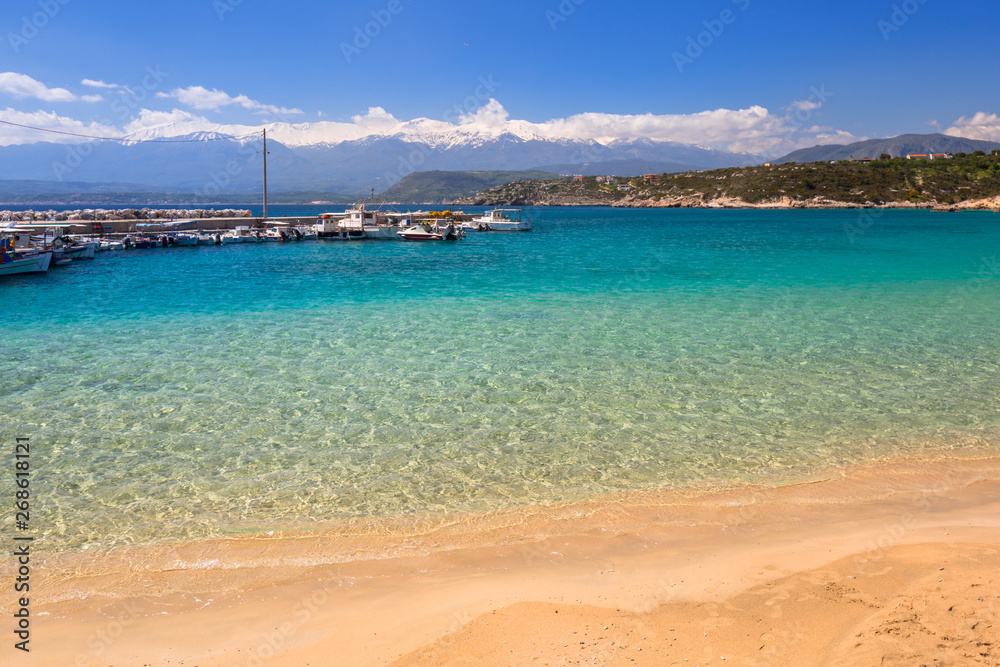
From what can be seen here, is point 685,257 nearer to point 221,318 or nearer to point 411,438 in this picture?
point 221,318

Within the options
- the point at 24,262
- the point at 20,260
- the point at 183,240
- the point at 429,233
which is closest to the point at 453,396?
the point at 20,260

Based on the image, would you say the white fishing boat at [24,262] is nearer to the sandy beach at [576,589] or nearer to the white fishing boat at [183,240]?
the white fishing boat at [183,240]

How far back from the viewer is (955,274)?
2995cm

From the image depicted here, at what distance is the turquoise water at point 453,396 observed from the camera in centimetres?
743

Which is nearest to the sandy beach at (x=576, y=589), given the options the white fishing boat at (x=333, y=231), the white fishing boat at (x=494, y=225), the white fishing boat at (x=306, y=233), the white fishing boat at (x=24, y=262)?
the white fishing boat at (x=24, y=262)

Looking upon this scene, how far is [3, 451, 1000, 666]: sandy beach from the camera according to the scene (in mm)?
4312

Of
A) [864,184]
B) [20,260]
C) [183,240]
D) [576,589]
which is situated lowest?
[576,589]

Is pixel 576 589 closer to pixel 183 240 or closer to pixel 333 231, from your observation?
pixel 183 240

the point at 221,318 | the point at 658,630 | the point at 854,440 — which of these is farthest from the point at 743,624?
the point at 221,318

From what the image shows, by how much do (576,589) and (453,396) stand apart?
605 centimetres

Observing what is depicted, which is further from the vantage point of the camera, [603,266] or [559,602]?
[603,266]

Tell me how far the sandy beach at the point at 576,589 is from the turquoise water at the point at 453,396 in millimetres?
632

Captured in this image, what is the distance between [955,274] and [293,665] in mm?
36560

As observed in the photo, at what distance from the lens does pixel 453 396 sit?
10898 mm
